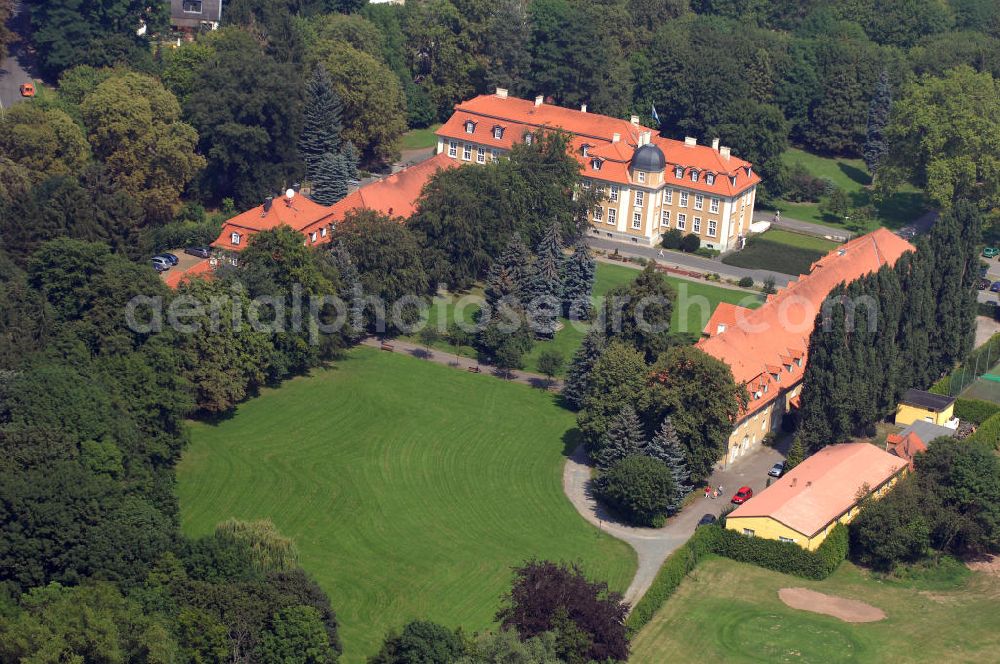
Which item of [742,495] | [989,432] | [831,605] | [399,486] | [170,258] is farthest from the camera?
[170,258]

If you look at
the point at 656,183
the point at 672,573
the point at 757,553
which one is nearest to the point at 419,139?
the point at 656,183

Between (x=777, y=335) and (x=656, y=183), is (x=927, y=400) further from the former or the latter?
(x=656, y=183)

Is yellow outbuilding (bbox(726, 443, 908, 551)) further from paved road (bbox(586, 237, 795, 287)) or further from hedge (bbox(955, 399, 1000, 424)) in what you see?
paved road (bbox(586, 237, 795, 287))

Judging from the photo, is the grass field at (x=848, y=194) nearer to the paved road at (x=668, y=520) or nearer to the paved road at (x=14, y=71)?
the paved road at (x=668, y=520)

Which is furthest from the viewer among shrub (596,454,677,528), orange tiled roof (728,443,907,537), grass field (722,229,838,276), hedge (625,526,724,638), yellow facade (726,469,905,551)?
grass field (722,229,838,276)

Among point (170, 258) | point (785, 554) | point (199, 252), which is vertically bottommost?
point (785, 554)

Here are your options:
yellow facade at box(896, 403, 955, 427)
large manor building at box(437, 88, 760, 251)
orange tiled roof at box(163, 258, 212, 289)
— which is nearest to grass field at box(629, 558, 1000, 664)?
yellow facade at box(896, 403, 955, 427)

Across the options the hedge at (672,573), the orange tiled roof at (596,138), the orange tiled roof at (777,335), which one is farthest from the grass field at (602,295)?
the hedge at (672,573)
